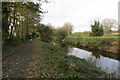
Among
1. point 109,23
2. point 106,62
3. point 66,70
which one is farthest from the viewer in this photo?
point 109,23

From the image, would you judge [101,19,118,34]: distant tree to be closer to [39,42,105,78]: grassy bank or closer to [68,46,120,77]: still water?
[68,46,120,77]: still water

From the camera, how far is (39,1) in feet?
52.3

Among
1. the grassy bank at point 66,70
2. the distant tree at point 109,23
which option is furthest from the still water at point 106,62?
the distant tree at point 109,23

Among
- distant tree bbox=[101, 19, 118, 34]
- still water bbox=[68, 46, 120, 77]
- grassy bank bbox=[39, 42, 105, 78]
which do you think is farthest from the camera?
distant tree bbox=[101, 19, 118, 34]

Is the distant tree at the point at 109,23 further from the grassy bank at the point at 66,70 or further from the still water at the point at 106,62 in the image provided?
the grassy bank at the point at 66,70

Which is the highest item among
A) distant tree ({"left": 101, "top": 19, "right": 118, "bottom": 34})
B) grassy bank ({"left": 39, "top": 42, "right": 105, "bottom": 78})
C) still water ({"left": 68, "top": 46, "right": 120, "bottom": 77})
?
distant tree ({"left": 101, "top": 19, "right": 118, "bottom": 34})

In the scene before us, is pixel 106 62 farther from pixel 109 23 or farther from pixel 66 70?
pixel 109 23

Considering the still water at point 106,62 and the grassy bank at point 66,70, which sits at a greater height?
the grassy bank at point 66,70

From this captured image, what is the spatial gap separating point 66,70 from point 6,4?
35.4ft

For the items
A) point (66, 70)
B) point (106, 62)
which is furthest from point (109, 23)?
point (66, 70)

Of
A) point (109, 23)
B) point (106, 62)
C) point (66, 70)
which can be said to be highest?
point (109, 23)

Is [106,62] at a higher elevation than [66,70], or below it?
below

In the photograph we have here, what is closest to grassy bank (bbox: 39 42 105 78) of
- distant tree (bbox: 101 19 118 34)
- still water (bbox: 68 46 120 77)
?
still water (bbox: 68 46 120 77)

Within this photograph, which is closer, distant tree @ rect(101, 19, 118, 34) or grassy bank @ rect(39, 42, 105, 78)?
grassy bank @ rect(39, 42, 105, 78)
